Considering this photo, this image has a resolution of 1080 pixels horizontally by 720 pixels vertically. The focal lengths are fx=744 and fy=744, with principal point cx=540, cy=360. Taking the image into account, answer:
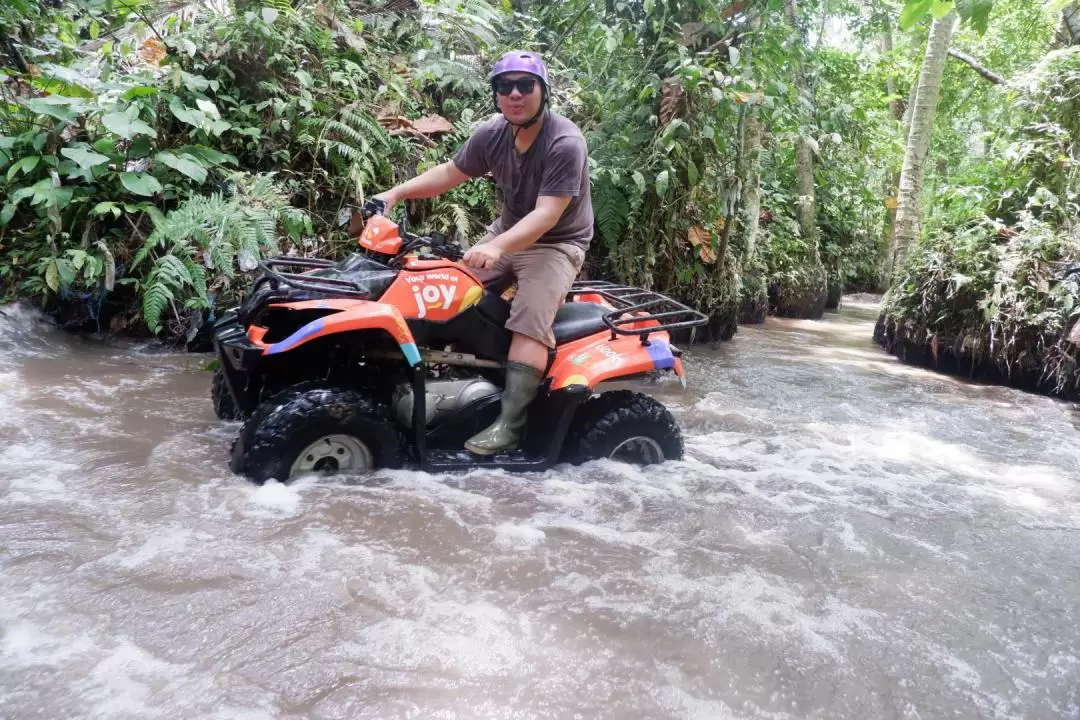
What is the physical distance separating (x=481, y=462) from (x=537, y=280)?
86cm

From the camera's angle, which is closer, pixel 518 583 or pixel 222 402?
pixel 518 583

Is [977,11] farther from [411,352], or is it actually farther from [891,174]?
[891,174]

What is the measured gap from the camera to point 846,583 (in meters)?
2.69

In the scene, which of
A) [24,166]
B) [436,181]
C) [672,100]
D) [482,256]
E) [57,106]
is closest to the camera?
[482,256]

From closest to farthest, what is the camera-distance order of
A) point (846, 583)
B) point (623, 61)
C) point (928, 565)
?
1. point (846, 583)
2. point (928, 565)
3. point (623, 61)

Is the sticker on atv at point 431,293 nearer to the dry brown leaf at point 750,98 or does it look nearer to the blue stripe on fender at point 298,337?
the blue stripe on fender at point 298,337

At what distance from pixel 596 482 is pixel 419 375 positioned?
3.21 ft

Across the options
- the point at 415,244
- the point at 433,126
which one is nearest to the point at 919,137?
the point at 433,126

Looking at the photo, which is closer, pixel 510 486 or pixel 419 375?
pixel 419 375

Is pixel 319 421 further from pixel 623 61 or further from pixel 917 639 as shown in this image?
pixel 623 61

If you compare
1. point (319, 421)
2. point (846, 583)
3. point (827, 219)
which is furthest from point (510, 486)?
point (827, 219)

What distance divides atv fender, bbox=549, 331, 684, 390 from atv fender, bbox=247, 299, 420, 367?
724mm

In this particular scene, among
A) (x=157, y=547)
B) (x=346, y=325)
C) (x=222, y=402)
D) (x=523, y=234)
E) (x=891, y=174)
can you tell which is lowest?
(x=157, y=547)

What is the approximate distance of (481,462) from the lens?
3.35 meters
